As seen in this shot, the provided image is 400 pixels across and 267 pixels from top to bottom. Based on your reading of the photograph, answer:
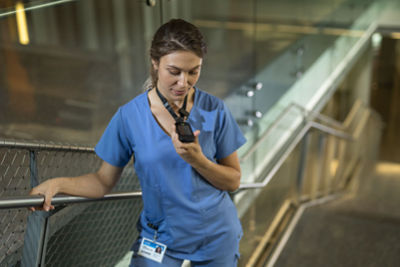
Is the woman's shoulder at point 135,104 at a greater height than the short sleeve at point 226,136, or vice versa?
the woman's shoulder at point 135,104

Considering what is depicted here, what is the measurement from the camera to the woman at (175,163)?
4.93 feet

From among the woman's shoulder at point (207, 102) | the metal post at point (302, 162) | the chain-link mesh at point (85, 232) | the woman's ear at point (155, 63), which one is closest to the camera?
the woman's ear at point (155, 63)

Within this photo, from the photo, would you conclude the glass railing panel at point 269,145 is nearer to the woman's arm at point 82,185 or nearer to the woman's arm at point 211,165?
the woman's arm at point 211,165

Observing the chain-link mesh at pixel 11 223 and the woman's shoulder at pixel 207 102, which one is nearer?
the woman's shoulder at pixel 207 102

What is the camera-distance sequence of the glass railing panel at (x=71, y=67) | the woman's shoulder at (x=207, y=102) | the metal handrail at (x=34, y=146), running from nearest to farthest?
the woman's shoulder at (x=207, y=102), the metal handrail at (x=34, y=146), the glass railing panel at (x=71, y=67)

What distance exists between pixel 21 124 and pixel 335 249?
2.94 metres

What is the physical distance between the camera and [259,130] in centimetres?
406

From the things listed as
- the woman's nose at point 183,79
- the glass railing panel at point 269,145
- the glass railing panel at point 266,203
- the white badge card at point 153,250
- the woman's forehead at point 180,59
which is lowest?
the glass railing panel at point 266,203

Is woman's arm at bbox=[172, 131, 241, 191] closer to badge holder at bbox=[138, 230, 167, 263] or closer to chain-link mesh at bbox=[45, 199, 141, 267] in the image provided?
badge holder at bbox=[138, 230, 167, 263]

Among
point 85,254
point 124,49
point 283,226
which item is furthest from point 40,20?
point 85,254

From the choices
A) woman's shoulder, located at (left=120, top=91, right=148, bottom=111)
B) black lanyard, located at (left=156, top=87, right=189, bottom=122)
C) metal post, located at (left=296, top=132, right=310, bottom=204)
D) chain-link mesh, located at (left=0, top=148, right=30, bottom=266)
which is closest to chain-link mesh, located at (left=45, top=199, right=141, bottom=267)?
chain-link mesh, located at (left=0, top=148, right=30, bottom=266)

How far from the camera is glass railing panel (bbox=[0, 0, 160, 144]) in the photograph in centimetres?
446

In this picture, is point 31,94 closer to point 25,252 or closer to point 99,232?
point 99,232

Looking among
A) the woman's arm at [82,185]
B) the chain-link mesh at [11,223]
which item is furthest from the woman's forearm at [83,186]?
the chain-link mesh at [11,223]
